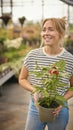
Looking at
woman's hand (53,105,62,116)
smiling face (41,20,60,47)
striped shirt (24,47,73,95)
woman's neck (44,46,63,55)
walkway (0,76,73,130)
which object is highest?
smiling face (41,20,60,47)

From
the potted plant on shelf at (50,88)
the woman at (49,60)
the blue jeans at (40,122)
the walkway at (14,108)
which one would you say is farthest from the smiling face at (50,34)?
the walkway at (14,108)

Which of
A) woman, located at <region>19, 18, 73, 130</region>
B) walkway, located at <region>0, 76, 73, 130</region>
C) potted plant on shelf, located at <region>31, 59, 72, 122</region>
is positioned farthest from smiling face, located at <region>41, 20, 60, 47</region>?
walkway, located at <region>0, 76, 73, 130</region>

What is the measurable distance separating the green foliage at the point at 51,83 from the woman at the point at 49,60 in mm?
72

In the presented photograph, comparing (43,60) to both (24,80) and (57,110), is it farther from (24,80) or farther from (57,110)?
(57,110)

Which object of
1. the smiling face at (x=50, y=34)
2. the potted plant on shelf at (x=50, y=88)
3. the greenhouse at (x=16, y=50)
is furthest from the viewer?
the greenhouse at (x=16, y=50)

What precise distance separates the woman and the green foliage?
7 centimetres

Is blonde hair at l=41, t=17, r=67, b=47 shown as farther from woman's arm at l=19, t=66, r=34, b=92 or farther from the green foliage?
woman's arm at l=19, t=66, r=34, b=92

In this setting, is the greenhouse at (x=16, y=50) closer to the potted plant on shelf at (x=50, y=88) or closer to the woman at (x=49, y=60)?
the woman at (x=49, y=60)

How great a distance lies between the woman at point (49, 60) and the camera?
1.81 m

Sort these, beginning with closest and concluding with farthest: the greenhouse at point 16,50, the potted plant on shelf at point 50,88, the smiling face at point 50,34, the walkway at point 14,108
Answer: the potted plant on shelf at point 50,88, the smiling face at point 50,34, the walkway at point 14,108, the greenhouse at point 16,50

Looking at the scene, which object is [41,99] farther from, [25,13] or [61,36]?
[25,13]

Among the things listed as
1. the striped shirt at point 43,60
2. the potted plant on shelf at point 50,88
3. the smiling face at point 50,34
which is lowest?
the potted plant on shelf at point 50,88

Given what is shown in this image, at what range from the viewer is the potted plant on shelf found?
1696 mm

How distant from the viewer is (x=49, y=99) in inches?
67.5
